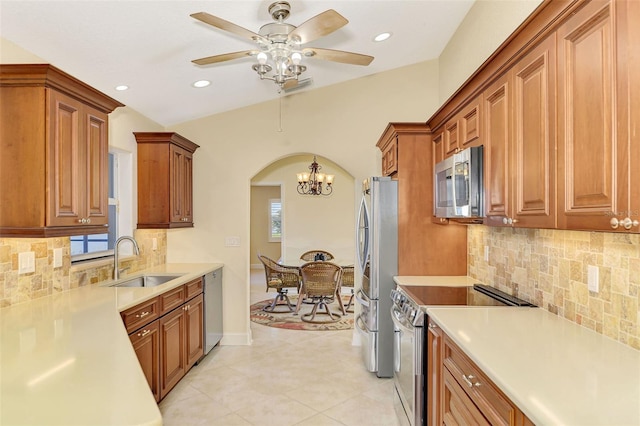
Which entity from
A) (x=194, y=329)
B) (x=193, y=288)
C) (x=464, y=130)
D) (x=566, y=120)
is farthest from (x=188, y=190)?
(x=566, y=120)

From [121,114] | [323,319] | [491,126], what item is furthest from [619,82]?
[323,319]

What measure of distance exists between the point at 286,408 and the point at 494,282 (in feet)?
6.02

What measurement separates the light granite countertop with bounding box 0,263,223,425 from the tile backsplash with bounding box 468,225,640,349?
1742 millimetres

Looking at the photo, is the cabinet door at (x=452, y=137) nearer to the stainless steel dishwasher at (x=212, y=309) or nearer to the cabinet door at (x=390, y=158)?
the cabinet door at (x=390, y=158)

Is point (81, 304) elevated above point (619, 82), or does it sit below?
below

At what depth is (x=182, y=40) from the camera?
100 inches

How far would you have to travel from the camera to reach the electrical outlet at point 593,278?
5.46 ft

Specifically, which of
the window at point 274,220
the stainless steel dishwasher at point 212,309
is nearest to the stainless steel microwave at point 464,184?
the stainless steel dishwasher at point 212,309

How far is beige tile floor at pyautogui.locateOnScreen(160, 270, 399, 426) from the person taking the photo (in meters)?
2.76

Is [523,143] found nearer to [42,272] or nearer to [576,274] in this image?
[576,274]

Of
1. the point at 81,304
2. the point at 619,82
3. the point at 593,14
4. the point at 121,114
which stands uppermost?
the point at 121,114

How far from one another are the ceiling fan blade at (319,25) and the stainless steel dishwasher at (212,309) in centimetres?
259

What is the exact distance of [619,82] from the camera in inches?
45.1

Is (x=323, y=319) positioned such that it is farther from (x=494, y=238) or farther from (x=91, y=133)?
(x=91, y=133)
